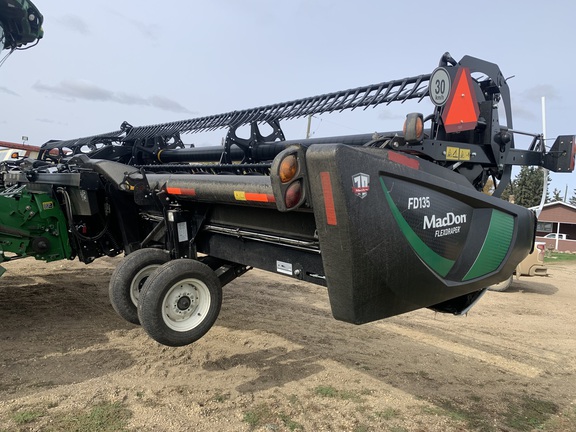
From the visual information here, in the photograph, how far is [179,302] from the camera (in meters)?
2.87

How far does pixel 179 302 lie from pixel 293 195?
42.5 inches

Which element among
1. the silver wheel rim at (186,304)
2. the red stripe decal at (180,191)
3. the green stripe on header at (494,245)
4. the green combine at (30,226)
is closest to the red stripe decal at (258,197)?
the red stripe decal at (180,191)

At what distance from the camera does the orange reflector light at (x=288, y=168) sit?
219cm

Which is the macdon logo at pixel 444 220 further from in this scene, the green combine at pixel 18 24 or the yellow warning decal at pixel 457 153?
the green combine at pixel 18 24

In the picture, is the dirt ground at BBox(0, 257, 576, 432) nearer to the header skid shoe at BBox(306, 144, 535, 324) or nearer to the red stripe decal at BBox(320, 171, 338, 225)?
the header skid shoe at BBox(306, 144, 535, 324)

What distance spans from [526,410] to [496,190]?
179cm

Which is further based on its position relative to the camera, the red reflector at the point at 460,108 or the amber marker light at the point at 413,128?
the red reflector at the point at 460,108

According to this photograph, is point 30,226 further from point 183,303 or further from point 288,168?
point 288,168

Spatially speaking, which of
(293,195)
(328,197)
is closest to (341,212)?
(328,197)

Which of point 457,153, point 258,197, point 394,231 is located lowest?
point 394,231

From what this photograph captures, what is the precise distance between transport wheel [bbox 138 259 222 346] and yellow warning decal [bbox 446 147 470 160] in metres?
1.53

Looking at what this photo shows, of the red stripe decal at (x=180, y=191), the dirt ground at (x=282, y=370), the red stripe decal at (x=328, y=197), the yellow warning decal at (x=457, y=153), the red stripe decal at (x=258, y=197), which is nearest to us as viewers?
the red stripe decal at (x=328, y=197)

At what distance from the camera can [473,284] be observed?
2.68 meters

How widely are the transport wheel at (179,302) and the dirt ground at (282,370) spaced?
2.33ft
